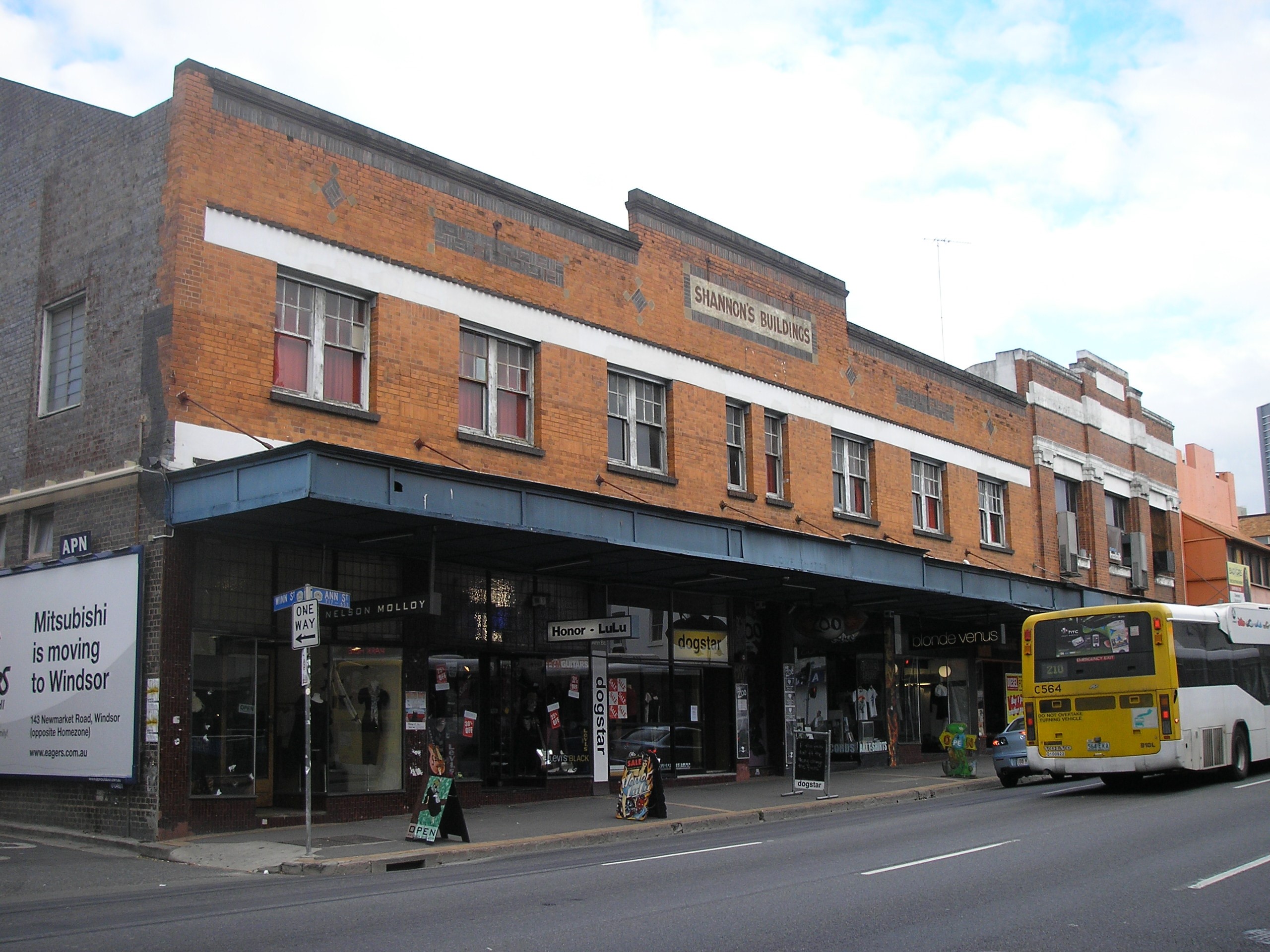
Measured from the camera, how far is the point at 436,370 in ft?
62.0

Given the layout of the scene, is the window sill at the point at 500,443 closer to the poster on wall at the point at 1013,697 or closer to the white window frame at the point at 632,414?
the white window frame at the point at 632,414

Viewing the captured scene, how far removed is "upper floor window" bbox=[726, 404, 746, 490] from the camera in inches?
968

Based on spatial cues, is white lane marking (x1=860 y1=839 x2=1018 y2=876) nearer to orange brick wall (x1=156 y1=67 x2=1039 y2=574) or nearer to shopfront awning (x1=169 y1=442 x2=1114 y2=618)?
shopfront awning (x1=169 y1=442 x2=1114 y2=618)

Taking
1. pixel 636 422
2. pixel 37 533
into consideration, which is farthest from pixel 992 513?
pixel 37 533

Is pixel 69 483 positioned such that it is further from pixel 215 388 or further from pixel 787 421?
pixel 787 421

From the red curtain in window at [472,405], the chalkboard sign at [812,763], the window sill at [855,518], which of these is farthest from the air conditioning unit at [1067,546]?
the red curtain in window at [472,405]

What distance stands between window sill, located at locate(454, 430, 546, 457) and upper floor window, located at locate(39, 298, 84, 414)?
18.0 feet

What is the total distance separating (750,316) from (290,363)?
11.0 m

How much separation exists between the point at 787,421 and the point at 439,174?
971 cm

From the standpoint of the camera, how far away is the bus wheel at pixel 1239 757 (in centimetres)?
2105

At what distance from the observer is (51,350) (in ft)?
59.9

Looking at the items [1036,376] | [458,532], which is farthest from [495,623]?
[1036,376]

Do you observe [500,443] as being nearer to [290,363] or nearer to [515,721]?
[290,363]

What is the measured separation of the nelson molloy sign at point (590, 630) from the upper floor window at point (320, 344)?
496 centimetres
